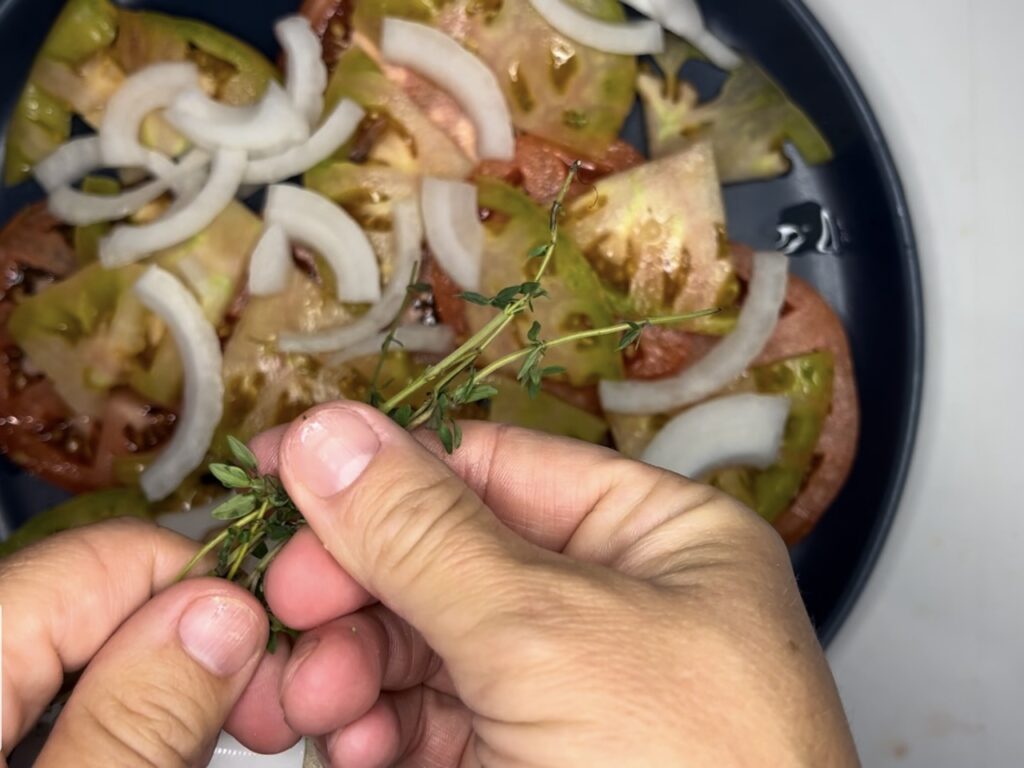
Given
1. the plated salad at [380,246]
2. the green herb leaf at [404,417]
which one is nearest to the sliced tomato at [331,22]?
the plated salad at [380,246]

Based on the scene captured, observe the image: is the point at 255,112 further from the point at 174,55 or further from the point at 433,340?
the point at 433,340

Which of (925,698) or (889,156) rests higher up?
(889,156)

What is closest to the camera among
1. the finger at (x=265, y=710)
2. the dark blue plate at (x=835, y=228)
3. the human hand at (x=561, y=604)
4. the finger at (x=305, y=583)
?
the human hand at (x=561, y=604)

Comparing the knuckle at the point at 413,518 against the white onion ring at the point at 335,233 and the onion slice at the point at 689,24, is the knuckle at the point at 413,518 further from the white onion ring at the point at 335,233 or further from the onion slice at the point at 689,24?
the onion slice at the point at 689,24

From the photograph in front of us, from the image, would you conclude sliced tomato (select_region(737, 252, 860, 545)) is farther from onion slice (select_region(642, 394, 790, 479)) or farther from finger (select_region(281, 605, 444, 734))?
finger (select_region(281, 605, 444, 734))

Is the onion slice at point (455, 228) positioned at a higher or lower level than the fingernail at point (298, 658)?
higher

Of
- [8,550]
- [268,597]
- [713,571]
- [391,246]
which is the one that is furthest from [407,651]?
[8,550]

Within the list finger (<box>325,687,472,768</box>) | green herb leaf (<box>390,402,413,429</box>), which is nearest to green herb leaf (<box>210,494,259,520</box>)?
green herb leaf (<box>390,402,413,429</box>)

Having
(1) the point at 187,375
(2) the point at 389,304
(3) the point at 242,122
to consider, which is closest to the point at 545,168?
(2) the point at 389,304
